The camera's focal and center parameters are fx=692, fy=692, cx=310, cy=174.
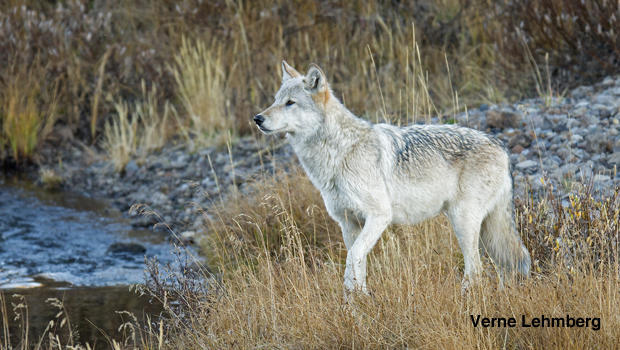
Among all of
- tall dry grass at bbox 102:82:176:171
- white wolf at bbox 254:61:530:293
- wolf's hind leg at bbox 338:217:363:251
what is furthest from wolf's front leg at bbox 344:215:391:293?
tall dry grass at bbox 102:82:176:171

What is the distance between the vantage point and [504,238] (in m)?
5.12

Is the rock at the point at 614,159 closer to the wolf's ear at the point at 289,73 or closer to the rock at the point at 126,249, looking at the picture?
the wolf's ear at the point at 289,73

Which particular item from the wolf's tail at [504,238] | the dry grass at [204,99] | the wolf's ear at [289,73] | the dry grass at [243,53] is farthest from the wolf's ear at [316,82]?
the dry grass at [204,99]

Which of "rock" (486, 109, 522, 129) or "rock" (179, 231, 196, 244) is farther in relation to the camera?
"rock" (486, 109, 522, 129)

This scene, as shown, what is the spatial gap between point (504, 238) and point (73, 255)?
16.4 feet

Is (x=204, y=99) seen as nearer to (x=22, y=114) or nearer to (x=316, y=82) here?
(x=22, y=114)

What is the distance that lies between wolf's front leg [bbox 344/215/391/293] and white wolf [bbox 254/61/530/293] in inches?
1.8

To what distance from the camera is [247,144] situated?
35.2 ft

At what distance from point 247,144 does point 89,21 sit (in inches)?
174

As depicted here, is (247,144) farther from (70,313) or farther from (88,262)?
(70,313)

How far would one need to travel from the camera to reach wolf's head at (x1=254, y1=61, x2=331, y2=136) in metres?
5.07

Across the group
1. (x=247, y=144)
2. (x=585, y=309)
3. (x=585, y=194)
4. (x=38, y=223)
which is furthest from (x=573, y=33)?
(x=38, y=223)

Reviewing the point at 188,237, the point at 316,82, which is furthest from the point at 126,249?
the point at 316,82

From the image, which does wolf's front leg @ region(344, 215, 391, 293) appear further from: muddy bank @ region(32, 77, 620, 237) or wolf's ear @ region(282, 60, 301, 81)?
wolf's ear @ region(282, 60, 301, 81)
